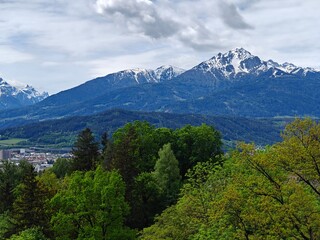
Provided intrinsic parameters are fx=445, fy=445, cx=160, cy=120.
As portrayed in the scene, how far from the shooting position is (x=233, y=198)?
2653 centimetres

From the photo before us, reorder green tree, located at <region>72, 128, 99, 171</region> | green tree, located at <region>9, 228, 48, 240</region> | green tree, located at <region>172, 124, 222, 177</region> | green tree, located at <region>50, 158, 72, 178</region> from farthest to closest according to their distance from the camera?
green tree, located at <region>50, 158, 72, 178</region>, green tree, located at <region>72, 128, 99, 171</region>, green tree, located at <region>172, 124, 222, 177</region>, green tree, located at <region>9, 228, 48, 240</region>

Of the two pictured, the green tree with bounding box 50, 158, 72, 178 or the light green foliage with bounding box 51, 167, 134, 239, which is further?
the green tree with bounding box 50, 158, 72, 178

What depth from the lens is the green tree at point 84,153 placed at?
87.1 m

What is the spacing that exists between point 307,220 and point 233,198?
430 centimetres

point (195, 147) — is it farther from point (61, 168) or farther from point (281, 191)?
point (281, 191)

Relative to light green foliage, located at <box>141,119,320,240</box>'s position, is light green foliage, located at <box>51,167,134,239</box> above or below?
below

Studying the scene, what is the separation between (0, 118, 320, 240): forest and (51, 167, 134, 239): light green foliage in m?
0.12

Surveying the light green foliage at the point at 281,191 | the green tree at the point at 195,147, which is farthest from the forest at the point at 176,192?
the green tree at the point at 195,147

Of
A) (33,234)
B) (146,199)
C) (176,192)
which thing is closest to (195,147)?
(176,192)

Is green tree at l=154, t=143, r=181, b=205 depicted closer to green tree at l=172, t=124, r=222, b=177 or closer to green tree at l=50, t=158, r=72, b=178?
green tree at l=172, t=124, r=222, b=177

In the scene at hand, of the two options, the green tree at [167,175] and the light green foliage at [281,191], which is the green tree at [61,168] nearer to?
the green tree at [167,175]

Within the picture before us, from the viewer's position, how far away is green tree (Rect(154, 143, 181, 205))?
219 ft

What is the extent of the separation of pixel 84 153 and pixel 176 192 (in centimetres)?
2770

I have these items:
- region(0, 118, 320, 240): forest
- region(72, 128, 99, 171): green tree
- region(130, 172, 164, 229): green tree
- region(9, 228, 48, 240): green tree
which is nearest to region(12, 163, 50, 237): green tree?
region(0, 118, 320, 240): forest
